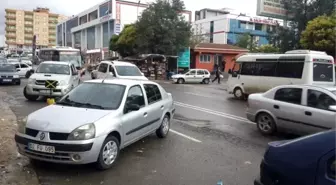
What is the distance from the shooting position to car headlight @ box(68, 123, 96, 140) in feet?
16.4

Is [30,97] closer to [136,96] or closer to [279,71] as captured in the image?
[136,96]

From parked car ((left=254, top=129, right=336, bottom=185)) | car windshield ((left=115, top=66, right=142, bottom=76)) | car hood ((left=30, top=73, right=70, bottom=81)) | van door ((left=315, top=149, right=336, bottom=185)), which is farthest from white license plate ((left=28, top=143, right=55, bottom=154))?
car windshield ((left=115, top=66, right=142, bottom=76))

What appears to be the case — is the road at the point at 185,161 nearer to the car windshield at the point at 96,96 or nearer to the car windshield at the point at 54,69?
the car windshield at the point at 96,96

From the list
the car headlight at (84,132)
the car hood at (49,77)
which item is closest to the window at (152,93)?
the car headlight at (84,132)

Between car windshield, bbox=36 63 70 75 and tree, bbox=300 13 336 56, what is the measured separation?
1422cm

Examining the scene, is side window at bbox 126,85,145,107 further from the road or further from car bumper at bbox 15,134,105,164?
car bumper at bbox 15,134,105,164

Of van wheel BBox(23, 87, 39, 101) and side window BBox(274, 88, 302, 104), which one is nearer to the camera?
side window BBox(274, 88, 302, 104)

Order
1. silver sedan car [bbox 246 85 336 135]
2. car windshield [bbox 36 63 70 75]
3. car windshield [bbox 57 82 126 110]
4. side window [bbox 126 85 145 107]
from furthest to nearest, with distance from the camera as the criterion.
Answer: car windshield [bbox 36 63 70 75]
silver sedan car [bbox 246 85 336 135]
side window [bbox 126 85 145 107]
car windshield [bbox 57 82 126 110]

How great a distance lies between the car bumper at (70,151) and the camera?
16.2 feet

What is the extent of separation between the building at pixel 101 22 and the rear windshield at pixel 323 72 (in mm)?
36876

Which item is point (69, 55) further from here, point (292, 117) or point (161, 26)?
point (292, 117)

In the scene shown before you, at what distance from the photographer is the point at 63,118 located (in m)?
5.29

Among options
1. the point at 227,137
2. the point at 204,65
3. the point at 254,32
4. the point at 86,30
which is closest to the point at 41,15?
the point at 86,30

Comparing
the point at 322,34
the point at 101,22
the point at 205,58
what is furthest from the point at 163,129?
the point at 101,22
